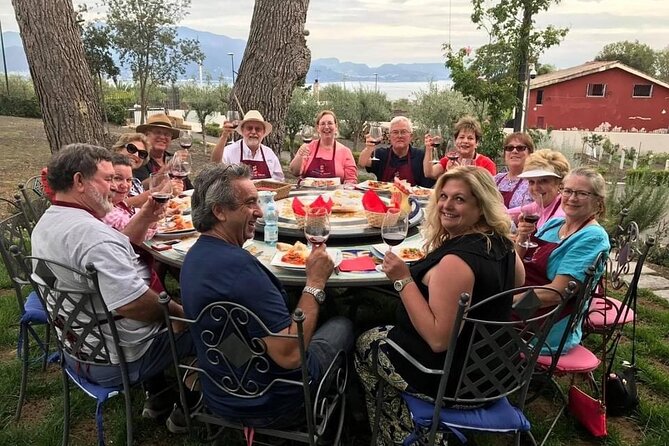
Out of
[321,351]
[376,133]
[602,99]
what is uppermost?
[602,99]

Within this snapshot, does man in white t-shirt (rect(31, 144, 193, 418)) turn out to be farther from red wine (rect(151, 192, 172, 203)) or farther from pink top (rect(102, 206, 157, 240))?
pink top (rect(102, 206, 157, 240))

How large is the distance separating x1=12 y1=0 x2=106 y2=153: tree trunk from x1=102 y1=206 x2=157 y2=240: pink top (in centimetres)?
274

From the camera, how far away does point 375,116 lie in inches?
798

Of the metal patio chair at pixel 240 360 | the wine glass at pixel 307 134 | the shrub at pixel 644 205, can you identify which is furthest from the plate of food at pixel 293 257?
the shrub at pixel 644 205

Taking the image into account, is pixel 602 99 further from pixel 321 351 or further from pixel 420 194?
pixel 321 351

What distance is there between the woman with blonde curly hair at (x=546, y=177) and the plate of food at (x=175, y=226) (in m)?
2.30

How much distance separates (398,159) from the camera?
5.64 metres

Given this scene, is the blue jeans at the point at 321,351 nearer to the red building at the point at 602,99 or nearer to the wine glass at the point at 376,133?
the wine glass at the point at 376,133

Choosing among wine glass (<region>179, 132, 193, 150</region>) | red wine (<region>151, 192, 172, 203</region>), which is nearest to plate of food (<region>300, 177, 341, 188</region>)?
wine glass (<region>179, 132, 193, 150</region>)

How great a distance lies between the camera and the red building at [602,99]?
1334 inches

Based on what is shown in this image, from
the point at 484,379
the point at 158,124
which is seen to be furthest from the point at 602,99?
the point at 484,379

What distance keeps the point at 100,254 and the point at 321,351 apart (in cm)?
114

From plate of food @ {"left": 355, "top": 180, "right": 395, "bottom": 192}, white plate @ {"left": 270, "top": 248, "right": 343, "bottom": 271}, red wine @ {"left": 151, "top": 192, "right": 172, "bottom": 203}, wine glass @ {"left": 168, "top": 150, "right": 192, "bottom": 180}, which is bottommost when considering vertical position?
white plate @ {"left": 270, "top": 248, "right": 343, "bottom": 271}

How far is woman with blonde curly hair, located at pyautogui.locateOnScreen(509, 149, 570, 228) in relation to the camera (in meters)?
3.41
